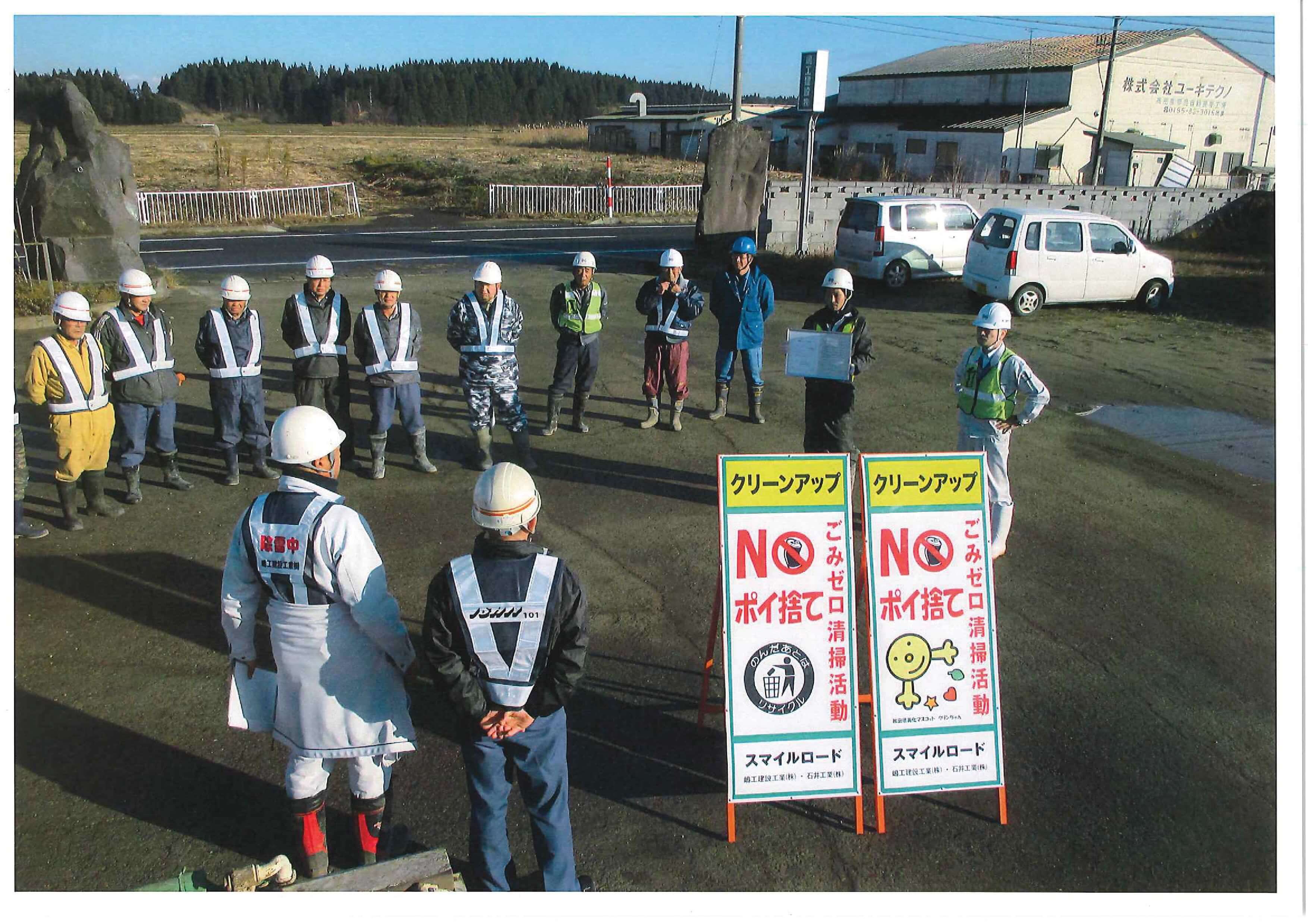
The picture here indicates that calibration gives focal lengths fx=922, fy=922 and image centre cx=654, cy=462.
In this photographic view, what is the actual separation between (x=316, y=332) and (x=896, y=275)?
473 inches

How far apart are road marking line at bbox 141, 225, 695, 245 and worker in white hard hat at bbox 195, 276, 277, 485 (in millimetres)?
16997

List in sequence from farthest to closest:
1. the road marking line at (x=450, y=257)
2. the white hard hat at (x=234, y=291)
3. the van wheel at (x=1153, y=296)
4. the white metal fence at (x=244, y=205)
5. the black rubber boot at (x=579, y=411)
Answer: the white metal fence at (x=244, y=205)
the road marking line at (x=450, y=257)
the van wheel at (x=1153, y=296)
the black rubber boot at (x=579, y=411)
the white hard hat at (x=234, y=291)

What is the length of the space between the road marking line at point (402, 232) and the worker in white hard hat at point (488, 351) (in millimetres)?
17817

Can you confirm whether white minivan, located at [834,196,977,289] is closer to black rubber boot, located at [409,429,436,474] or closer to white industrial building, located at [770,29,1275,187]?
black rubber boot, located at [409,429,436,474]

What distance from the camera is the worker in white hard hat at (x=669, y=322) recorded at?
8.70 metres

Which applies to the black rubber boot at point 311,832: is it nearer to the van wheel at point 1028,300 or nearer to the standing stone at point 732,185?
the van wheel at point 1028,300

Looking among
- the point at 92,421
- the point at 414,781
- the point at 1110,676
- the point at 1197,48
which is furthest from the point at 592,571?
the point at 1197,48

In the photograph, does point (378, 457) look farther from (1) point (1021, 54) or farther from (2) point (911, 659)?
(1) point (1021, 54)

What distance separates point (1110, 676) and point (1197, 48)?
38.6 meters

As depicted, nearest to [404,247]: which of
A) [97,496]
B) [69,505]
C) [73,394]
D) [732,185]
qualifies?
[732,185]

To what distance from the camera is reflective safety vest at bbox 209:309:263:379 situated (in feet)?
24.1

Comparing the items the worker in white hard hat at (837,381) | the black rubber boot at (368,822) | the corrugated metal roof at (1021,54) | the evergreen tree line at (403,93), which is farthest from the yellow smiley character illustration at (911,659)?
the evergreen tree line at (403,93)

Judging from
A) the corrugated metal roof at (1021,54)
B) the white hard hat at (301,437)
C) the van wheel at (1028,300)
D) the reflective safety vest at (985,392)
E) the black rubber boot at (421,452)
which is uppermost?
the corrugated metal roof at (1021,54)

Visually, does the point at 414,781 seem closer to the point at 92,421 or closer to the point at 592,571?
the point at 592,571
